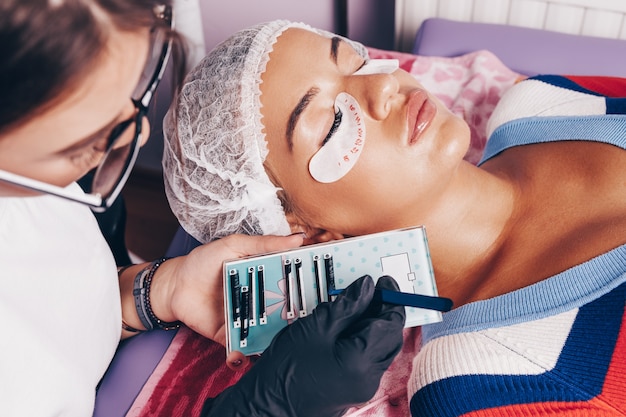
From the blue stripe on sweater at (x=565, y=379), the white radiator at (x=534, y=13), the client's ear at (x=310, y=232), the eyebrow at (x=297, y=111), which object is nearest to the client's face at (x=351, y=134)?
the eyebrow at (x=297, y=111)

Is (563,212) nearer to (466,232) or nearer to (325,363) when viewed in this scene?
(466,232)

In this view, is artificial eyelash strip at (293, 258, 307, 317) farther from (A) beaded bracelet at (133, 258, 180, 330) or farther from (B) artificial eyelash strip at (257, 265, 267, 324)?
(A) beaded bracelet at (133, 258, 180, 330)

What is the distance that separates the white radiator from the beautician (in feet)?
3.44

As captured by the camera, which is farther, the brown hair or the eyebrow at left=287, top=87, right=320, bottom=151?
the eyebrow at left=287, top=87, right=320, bottom=151

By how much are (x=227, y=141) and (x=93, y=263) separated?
0.44 meters

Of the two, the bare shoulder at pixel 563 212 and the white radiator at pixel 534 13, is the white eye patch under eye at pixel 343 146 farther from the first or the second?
the white radiator at pixel 534 13

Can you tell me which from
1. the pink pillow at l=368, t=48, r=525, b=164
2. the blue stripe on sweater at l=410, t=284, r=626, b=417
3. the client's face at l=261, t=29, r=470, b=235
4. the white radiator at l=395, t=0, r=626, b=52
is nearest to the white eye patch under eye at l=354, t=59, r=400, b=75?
the client's face at l=261, t=29, r=470, b=235

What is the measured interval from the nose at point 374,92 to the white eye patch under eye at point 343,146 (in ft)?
0.06

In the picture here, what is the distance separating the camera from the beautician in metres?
0.62

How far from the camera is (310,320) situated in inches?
35.2

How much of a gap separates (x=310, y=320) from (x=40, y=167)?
0.47m

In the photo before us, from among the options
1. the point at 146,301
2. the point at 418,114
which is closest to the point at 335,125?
the point at 418,114

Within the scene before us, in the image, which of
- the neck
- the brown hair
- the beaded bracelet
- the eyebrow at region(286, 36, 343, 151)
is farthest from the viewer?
the beaded bracelet

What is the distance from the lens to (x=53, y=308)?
1067mm
